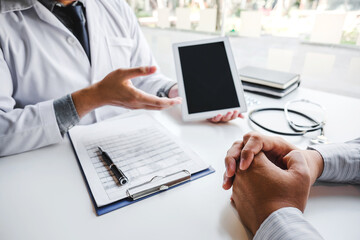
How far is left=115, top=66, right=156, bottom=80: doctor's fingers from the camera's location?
669mm

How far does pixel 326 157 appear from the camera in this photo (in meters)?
0.58

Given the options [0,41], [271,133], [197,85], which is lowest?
[271,133]

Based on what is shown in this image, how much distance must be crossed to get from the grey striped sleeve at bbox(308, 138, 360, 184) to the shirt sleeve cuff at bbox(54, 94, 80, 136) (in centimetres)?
70

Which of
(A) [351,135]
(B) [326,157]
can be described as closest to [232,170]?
(B) [326,157]

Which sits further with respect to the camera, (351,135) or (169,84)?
(169,84)

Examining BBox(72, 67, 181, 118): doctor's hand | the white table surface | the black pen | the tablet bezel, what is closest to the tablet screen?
the tablet bezel

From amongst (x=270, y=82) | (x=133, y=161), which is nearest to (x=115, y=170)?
(x=133, y=161)

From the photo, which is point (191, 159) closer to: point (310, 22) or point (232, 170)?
point (232, 170)

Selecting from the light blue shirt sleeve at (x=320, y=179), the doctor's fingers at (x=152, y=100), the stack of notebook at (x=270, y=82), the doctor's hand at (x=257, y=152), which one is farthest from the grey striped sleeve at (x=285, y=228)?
the stack of notebook at (x=270, y=82)

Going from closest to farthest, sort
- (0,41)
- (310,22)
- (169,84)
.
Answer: (0,41) < (169,84) < (310,22)

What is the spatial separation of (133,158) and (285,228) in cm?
39

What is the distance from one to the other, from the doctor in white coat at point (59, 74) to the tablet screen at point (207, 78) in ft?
0.22

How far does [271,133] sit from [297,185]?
343 millimetres

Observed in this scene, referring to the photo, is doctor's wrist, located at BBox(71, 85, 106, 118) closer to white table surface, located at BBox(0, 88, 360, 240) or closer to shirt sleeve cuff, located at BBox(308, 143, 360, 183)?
white table surface, located at BBox(0, 88, 360, 240)
